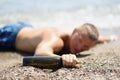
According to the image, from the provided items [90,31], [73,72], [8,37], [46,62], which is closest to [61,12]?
[8,37]

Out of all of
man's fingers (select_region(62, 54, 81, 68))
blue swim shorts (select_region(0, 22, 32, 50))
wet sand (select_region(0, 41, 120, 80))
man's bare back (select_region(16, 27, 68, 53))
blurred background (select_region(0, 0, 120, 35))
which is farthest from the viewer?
blurred background (select_region(0, 0, 120, 35))

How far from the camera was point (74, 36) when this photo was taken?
4309 mm

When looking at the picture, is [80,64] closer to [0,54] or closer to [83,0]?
[0,54]

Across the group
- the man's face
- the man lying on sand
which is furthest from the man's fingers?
the man's face

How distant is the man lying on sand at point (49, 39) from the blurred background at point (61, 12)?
2870 millimetres

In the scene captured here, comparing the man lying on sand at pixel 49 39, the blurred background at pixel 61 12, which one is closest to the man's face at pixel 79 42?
the man lying on sand at pixel 49 39

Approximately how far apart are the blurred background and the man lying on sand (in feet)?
9.42

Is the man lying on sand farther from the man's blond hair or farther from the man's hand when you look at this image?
the man's hand

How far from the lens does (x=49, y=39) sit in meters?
4.24

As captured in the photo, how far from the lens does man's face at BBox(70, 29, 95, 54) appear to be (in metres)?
4.21

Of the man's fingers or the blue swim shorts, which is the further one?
the blue swim shorts

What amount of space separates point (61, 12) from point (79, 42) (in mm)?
5154

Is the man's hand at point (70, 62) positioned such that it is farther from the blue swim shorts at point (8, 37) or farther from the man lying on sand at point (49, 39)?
the blue swim shorts at point (8, 37)

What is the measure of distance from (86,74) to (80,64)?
29 cm
